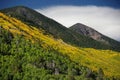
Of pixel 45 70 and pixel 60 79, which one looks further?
pixel 45 70

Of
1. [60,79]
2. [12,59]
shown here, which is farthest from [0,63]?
[60,79]

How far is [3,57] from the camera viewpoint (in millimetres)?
194250

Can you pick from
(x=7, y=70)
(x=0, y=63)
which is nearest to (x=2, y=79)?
(x=7, y=70)

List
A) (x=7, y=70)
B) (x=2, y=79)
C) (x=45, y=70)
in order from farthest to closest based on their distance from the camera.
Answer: (x=45, y=70) < (x=7, y=70) < (x=2, y=79)

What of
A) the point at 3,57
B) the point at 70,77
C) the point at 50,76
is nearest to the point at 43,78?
the point at 50,76

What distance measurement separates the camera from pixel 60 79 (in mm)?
176875

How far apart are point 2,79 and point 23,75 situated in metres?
16.7

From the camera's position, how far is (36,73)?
181 m

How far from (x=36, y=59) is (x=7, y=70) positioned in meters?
27.3

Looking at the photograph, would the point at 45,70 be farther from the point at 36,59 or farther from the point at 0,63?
the point at 0,63

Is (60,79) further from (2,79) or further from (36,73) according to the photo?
(2,79)

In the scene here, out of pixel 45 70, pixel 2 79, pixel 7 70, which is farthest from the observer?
pixel 45 70

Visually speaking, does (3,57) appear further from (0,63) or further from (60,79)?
(60,79)

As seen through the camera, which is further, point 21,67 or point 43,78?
point 21,67
